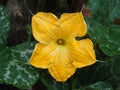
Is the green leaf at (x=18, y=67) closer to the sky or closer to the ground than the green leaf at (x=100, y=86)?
closer to the sky

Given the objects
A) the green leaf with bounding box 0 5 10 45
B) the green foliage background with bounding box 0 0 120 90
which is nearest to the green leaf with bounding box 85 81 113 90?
the green foliage background with bounding box 0 0 120 90

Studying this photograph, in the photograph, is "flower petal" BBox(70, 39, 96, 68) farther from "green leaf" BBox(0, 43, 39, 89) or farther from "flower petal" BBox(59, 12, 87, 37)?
"green leaf" BBox(0, 43, 39, 89)

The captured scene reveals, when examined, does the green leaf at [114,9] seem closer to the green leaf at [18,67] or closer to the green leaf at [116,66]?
the green leaf at [116,66]

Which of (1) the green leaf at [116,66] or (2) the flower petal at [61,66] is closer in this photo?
(2) the flower petal at [61,66]

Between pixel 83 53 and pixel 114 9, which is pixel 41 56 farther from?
pixel 114 9

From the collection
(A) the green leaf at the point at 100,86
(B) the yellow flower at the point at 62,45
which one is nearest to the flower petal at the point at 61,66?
(B) the yellow flower at the point at 62,45

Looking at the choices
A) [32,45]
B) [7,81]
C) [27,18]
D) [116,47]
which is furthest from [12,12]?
[116,47]

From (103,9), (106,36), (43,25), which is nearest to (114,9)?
(103,9)
